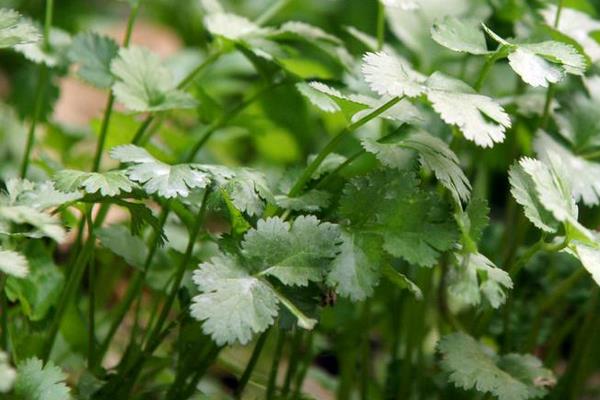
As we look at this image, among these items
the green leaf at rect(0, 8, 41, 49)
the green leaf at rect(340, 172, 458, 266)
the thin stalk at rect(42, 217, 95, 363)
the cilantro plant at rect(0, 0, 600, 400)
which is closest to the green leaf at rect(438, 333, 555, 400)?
the cilantro plant at rect(0, 0, 600, 400)

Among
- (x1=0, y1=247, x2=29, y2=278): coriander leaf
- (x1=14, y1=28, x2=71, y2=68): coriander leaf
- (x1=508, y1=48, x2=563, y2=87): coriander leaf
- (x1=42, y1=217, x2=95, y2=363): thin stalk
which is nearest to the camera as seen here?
(x1=0, y1=247, x2=29, y2=278): coriander leaf

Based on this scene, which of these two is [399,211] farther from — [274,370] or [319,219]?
[274,370]

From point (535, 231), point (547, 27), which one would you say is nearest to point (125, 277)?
point (535, 231)

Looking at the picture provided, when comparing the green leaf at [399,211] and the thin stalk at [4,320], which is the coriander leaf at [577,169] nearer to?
the green leaf at [399,211]

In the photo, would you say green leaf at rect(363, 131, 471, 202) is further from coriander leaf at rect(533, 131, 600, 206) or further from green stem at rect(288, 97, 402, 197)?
coriander leaf at rect(533, 131, 600, 206)

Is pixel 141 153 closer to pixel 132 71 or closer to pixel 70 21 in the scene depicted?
pixel 132 71

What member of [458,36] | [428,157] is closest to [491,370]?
[428,157]

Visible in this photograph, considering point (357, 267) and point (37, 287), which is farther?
point (37, 287)
